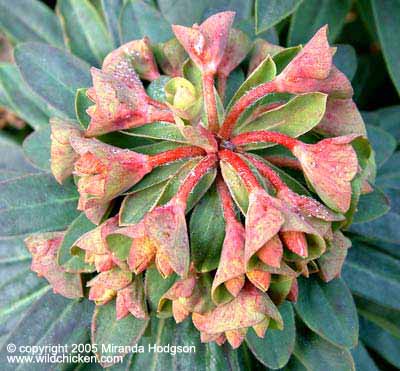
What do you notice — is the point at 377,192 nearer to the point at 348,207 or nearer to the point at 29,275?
the point at 348,207

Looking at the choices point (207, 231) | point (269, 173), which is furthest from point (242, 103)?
point (207, 231)

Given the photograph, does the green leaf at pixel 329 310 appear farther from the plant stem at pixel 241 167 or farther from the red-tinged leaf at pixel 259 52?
the red-tinged leaf at pixel 259 52

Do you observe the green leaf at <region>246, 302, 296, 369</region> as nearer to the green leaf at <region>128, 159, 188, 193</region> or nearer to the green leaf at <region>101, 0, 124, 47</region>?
the green leaf at <region>128, 159, 188, 193</region>

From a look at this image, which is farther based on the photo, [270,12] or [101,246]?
[270,12]

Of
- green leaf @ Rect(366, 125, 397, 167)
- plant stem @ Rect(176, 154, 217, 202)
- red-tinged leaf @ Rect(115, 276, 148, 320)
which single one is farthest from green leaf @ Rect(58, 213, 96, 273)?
green leaf @ Rect(366, 125, 397, 167)

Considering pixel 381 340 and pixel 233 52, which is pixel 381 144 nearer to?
pixel 233 52
